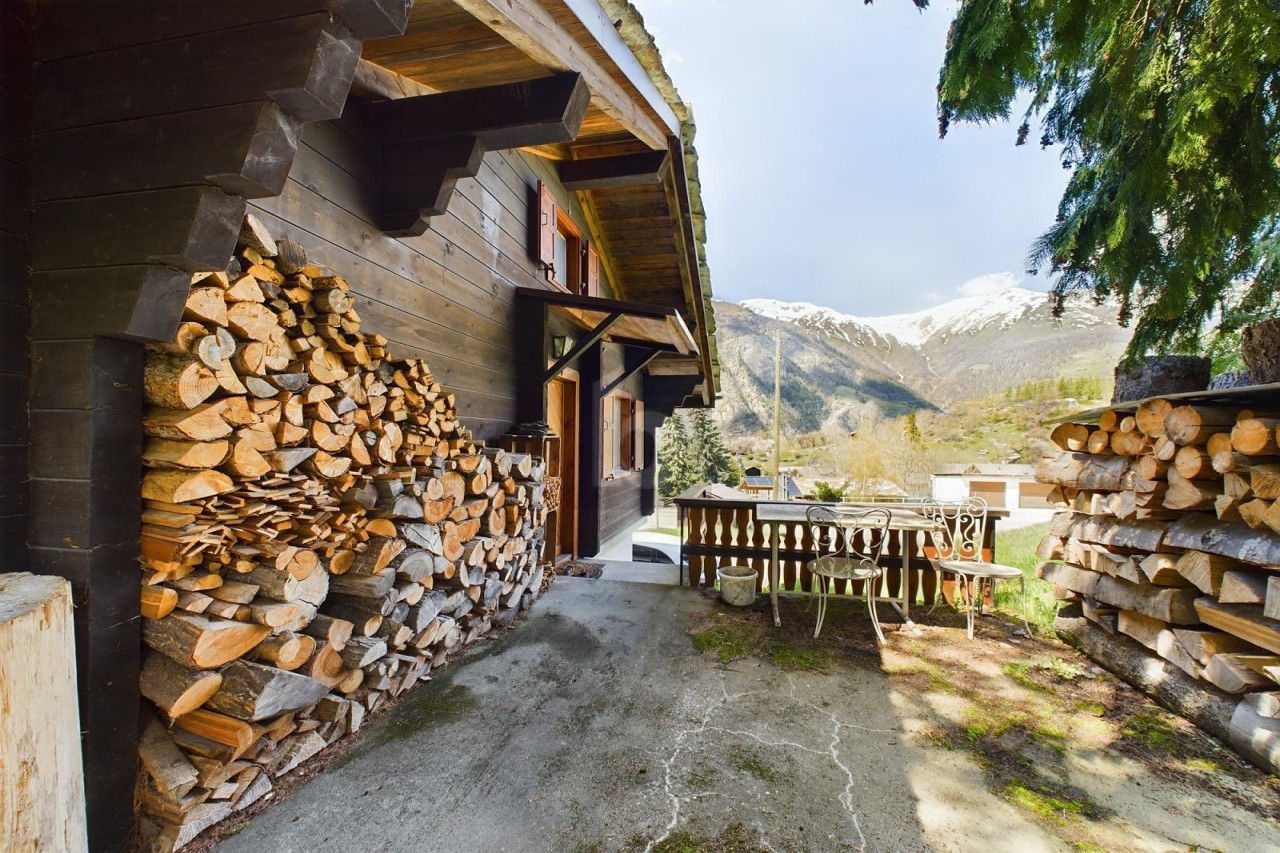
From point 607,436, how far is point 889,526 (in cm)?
390

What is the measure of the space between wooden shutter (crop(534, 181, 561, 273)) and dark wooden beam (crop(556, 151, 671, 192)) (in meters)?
0.26

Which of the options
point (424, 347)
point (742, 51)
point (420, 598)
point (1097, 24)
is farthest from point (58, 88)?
point (742, 51)

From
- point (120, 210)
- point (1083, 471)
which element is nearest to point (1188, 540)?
point (1083, 471)

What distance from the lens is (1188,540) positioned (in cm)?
264

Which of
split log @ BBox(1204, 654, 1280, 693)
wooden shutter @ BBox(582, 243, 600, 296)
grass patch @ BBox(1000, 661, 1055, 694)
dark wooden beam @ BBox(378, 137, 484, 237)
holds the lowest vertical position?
grass patch @ BBox(1000, 661, 1055, 694)

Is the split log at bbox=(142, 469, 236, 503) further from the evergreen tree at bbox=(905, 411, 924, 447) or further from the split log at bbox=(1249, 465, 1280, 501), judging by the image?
the evergreen tree at bbox=(905, 411, 924, 447)

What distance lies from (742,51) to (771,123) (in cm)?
624

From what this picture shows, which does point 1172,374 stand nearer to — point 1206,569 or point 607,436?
point 1206,569

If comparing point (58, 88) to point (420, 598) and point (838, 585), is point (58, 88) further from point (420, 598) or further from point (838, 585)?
point (838, 585)

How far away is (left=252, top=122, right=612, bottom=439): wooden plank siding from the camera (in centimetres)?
251

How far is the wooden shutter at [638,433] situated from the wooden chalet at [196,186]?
14.3 feet

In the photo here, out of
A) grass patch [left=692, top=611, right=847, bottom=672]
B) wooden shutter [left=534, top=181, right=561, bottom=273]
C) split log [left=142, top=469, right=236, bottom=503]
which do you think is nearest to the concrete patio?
grass patch [left=692, top=611, right=847, bottom=672]

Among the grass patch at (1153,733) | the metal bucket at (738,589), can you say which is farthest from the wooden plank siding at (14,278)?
the grass patch at (1153,733)

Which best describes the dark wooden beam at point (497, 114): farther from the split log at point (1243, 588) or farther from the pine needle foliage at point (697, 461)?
the pine needle foliage at point (697, 461)
